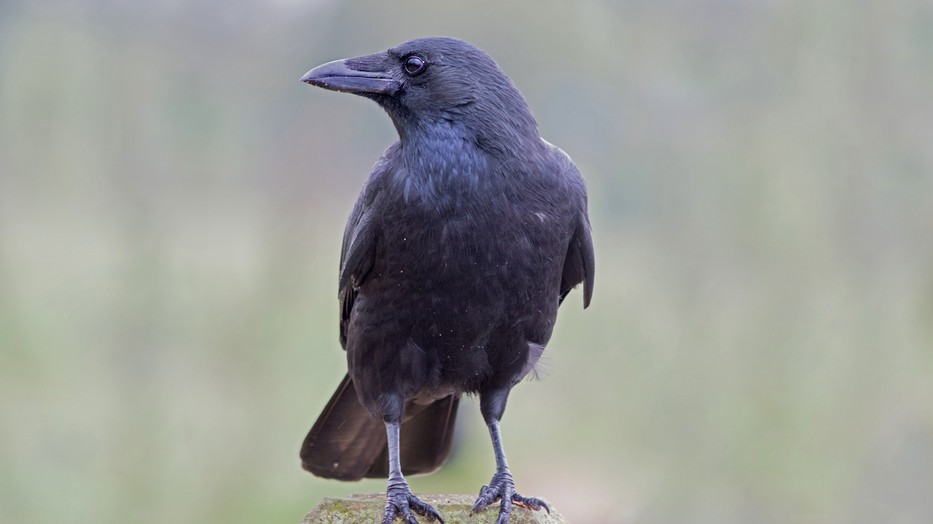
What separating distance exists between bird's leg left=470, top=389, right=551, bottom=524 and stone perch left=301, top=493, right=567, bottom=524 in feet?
0.08

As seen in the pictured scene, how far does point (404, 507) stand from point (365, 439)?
760mm

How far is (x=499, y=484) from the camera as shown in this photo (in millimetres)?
3699

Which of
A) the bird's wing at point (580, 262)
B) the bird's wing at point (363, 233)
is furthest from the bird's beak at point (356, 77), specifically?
the bird's wing at point (580, 262)

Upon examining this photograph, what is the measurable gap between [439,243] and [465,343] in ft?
1.22

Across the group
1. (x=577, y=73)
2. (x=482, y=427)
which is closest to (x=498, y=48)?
(x=577, y=73)

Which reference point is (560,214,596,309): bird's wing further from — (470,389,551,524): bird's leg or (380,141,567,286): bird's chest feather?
(470,389,551,524): bird's leg

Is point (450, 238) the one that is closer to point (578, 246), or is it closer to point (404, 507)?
point (578, 246)

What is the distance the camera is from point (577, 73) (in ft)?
19.1

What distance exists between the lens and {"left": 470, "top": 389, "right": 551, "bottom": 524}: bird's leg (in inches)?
143

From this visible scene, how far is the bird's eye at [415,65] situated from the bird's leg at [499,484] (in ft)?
3.75

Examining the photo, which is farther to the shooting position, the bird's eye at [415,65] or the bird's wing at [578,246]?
the bird's wing at [578,246]

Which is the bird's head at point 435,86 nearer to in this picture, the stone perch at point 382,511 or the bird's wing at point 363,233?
the bird's wing at point 363,233

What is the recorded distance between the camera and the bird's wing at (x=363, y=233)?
3.62 metres

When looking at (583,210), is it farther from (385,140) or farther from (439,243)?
(385,140)
